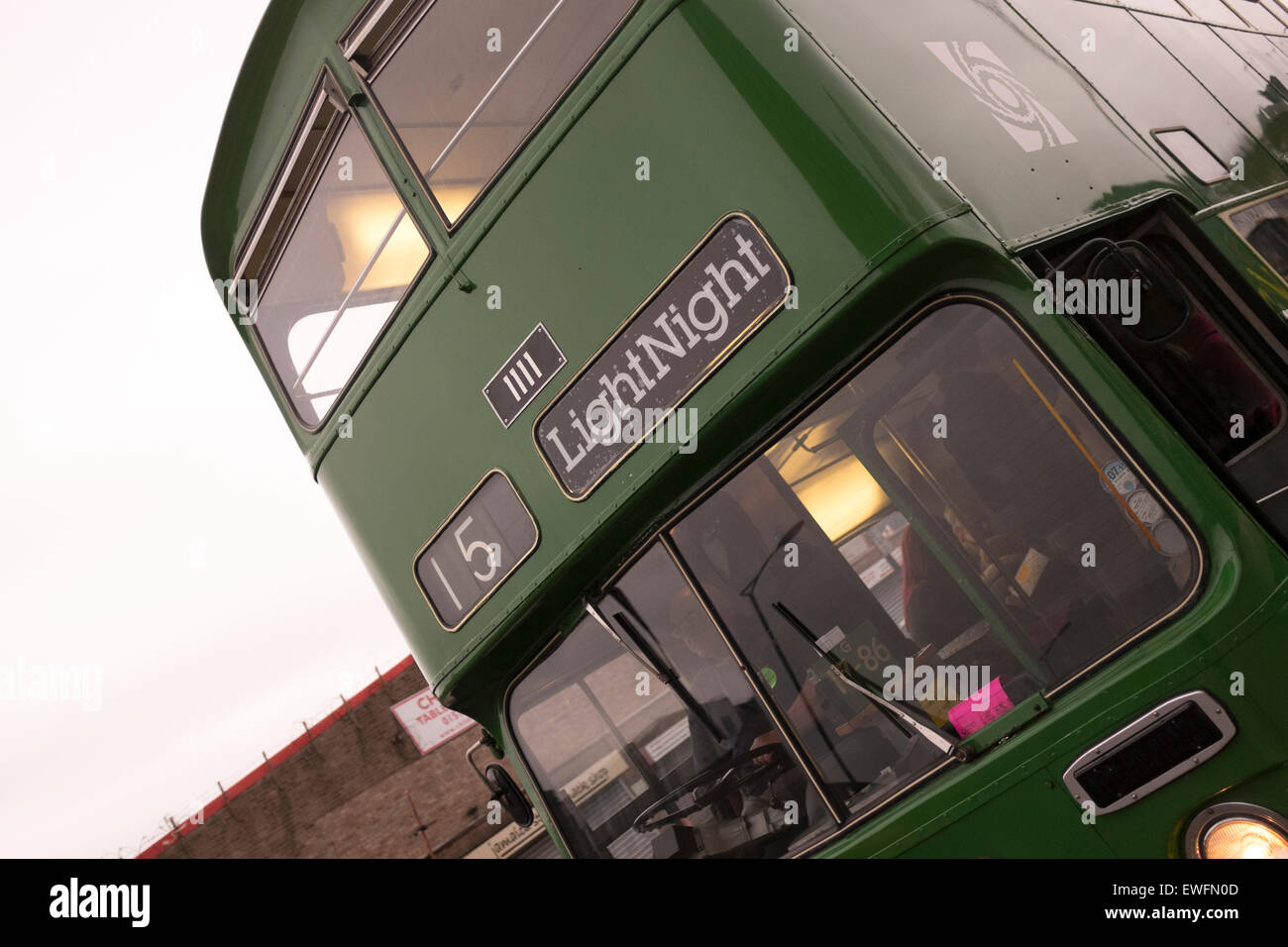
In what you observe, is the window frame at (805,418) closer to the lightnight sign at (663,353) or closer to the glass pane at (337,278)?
the lightnight sign at (663,353)

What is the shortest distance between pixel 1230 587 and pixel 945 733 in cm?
73

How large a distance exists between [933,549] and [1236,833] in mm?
884

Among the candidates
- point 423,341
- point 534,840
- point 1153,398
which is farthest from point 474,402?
point 534,840

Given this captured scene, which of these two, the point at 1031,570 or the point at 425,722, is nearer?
the point at 1031,570

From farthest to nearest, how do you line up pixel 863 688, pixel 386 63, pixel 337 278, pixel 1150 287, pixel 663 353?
pixel 337 278 < pixel 386 63 < pixel 663 353 < pixel 863 688 < pixel 1150 287

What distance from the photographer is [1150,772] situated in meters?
2.34

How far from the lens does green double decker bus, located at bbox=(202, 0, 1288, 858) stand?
2.43 metres

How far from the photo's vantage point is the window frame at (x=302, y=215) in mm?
3523

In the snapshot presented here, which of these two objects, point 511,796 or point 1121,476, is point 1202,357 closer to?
point 1121,476

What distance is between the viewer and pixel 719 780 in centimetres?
301

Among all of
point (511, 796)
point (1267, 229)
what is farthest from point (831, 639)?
point (1267, 229)

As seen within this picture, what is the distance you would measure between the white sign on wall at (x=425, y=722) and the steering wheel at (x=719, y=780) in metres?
17.0
